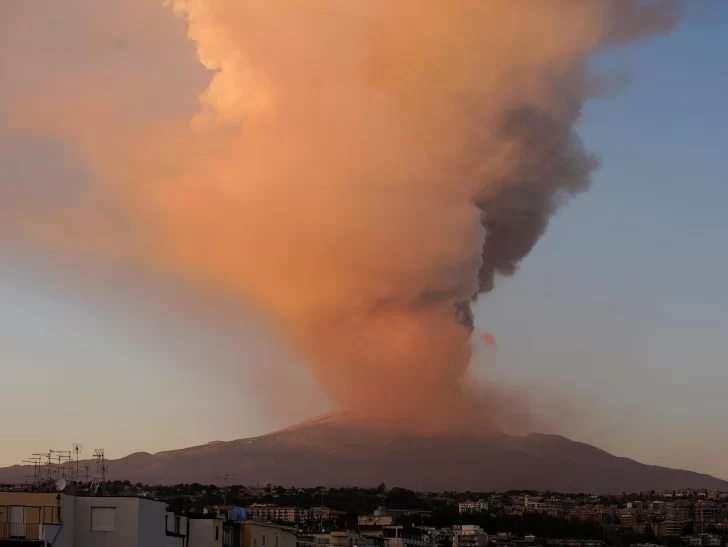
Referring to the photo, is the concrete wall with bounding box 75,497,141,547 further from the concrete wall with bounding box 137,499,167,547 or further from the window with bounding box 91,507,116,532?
the concrete wall with bounding box 137,499,167,547

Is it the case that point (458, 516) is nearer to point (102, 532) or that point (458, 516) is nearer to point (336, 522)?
point (336, 522)

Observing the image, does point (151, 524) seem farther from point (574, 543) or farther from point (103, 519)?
point (574, 543)

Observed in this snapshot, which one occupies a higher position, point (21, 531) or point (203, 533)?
point (21, 531)

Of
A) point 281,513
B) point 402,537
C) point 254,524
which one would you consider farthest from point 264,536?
point 281,513

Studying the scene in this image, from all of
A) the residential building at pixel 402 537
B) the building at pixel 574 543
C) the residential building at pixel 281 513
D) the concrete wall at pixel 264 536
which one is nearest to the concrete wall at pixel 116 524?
the concrete wall at pixel 264 536

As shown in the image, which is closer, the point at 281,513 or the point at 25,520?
the point at 25,520

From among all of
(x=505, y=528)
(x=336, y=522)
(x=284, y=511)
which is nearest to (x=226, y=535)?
(x=336, y=522)

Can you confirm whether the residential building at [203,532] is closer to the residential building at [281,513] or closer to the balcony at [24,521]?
the balcony at [24,521]
